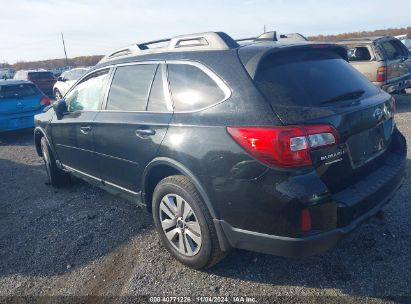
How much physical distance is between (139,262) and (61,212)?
69.1 inches

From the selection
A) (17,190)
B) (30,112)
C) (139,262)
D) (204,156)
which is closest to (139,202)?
(139,262)

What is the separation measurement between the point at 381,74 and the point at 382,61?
33 cm

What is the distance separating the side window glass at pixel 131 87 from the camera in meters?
3.28

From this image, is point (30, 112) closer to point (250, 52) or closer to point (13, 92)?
point (13, 92)

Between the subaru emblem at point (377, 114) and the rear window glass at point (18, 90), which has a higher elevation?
the rear window glass at point (18, 90)

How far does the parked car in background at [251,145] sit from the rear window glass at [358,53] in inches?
261

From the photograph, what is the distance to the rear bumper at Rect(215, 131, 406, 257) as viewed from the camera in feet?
7.47

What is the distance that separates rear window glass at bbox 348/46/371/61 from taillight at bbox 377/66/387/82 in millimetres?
575

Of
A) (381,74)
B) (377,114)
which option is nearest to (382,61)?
(381,74)

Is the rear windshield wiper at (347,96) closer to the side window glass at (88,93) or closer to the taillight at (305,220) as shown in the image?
the taillight at (305,220)

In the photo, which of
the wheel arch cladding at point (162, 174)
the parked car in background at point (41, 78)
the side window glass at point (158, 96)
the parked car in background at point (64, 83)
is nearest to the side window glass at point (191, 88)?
the side window glass at point (158, 96)

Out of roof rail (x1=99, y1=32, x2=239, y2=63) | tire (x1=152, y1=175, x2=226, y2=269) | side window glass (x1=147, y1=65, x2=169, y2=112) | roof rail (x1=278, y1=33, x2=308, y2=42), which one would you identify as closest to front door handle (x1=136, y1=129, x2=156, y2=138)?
side window glass (x1=147, y1=65, x2=169, y2=112)

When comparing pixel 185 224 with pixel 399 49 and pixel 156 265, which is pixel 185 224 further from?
pixel 399 49

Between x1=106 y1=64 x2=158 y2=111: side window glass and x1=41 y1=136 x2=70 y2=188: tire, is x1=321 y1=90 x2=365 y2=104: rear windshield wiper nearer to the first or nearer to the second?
x1=106 y1=64 x2=158 y2=111: side window glass
